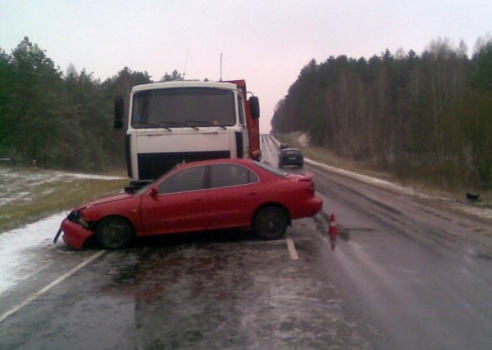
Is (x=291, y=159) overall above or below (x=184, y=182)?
below

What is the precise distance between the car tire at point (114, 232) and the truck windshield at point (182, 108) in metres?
2.96

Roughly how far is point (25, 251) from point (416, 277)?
7049 mm

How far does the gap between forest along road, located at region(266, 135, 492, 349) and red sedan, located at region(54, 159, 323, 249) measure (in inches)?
52.2

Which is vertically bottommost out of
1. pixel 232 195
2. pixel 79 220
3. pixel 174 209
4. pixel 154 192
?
pixel 79 220

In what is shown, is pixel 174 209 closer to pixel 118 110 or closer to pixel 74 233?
pixel 74 233

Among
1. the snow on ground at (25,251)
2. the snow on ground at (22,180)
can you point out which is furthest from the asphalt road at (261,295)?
the snow on ground at (22,180)

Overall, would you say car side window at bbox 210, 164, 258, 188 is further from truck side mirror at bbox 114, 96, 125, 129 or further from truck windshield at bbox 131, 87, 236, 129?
truck side mirror at bbox 114, 96, 125, 129

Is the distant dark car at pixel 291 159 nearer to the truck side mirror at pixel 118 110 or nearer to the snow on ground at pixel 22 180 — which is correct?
the snow on ground at pixel 22 180

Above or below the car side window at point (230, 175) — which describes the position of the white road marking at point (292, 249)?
below

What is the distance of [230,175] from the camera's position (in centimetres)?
1213

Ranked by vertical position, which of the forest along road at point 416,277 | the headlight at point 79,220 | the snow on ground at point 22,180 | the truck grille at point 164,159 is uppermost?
the truck grille at point 164,159

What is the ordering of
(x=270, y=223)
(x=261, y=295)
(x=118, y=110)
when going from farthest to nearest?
(x=118, y=110) → (x=270, y=223) → (x=261, y=295)

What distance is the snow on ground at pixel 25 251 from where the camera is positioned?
9.79 metres

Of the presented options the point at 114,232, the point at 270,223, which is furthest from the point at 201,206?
the point at 114,232
